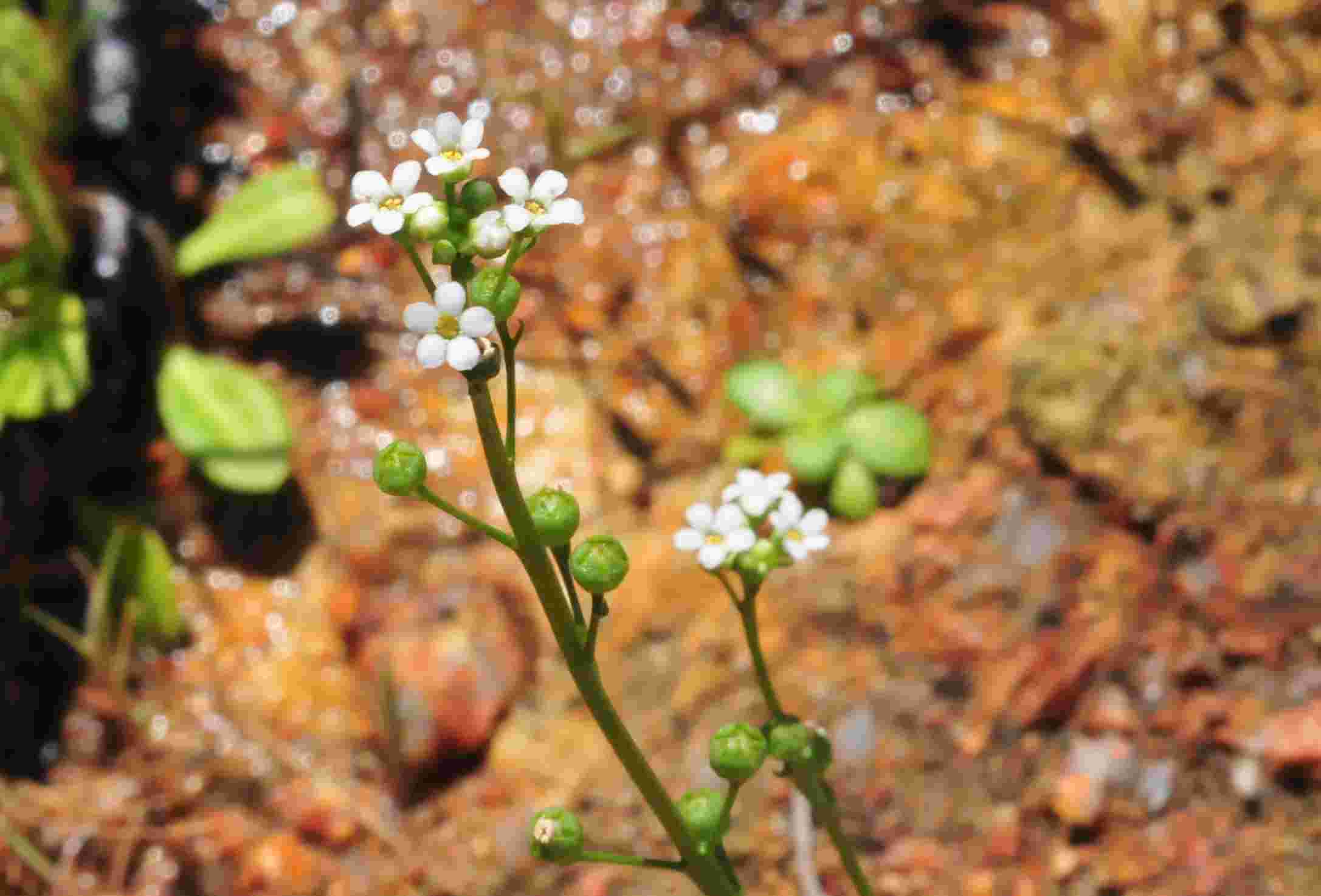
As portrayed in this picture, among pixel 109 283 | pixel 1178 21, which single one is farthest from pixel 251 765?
pixel 1178 21

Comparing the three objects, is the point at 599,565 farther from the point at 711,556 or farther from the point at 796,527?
the point at 796,527

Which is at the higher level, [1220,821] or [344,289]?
[344,289]

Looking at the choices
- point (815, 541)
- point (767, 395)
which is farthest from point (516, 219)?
point (767, 395)

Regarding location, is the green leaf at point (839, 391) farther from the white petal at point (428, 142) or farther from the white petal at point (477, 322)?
the white petal at point (477, 322)

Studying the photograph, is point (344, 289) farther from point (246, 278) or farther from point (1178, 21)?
point (1178, 21)

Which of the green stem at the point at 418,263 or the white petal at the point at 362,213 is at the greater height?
the white petal at the point at 362,213

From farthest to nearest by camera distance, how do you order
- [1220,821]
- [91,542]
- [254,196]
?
[254,196], [91,542], [1220,821]

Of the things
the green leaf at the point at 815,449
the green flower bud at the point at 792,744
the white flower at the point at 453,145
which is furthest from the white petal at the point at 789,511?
the green leaf at the point at 815,449

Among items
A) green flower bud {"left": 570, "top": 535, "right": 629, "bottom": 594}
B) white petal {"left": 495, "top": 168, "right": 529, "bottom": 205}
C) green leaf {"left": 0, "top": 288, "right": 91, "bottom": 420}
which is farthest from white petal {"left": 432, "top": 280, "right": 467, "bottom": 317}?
green leaf {"left": 0, "top": 288, "right": 91, "bottom": 420}
